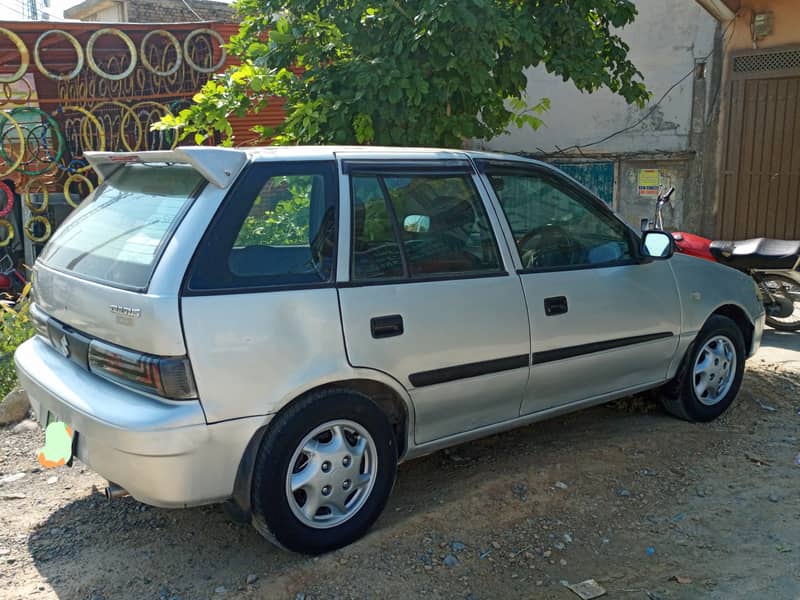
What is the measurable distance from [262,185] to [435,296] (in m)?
0.92

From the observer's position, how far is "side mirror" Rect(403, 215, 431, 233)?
3.46 meters

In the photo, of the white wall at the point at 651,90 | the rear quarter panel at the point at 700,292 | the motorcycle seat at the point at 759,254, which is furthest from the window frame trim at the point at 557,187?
the white wall at the point at 651,90

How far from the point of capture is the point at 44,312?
138 inches

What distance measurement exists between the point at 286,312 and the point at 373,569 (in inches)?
44.7

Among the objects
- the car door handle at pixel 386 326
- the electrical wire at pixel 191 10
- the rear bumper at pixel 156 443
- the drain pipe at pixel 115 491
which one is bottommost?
the drain pipe at pixel 115 491

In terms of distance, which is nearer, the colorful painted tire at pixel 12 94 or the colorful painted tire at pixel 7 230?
the colorful painted tire at pixel 12 94

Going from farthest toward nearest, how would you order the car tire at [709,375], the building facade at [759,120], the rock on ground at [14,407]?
the building facade at [759,120] < the rock on ground at [14,407] < the car tire at [709,375]

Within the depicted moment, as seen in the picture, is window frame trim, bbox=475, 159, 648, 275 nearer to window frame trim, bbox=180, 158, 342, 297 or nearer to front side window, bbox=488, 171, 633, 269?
front side window, bbox=488, 171, 633, 269

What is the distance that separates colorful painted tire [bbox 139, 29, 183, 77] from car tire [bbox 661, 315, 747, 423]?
822 cm

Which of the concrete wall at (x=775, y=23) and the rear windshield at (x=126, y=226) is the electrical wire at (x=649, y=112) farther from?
the rear windshield at (x=126, y=226)

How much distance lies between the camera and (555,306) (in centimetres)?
382

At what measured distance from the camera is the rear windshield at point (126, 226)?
2959 millimetres

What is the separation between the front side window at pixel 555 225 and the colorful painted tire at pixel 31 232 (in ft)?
26.8

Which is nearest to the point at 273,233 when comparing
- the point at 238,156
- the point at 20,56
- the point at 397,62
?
the point at 238,156
